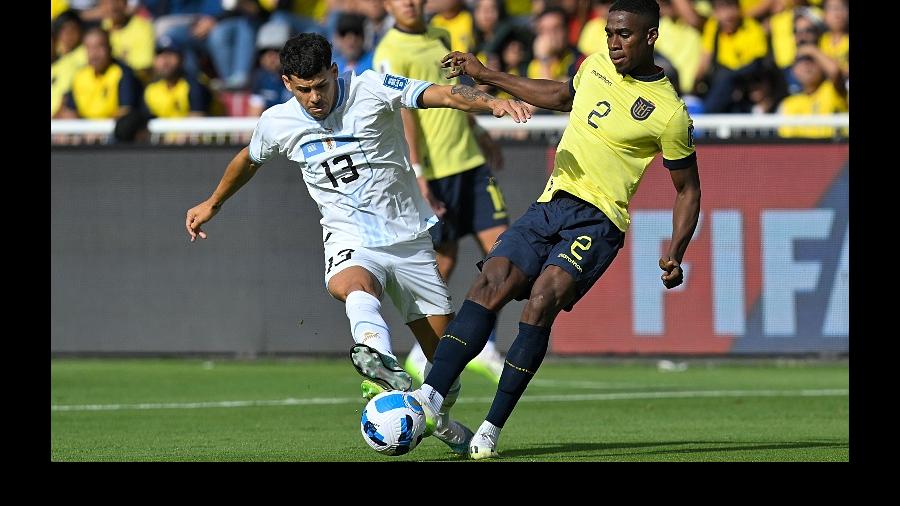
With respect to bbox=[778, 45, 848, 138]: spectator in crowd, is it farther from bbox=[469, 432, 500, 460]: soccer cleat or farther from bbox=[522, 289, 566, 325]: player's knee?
bbox=[469, 432, 500, 460]: soccer cleat

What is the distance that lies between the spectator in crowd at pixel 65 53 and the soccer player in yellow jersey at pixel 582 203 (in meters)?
10.8

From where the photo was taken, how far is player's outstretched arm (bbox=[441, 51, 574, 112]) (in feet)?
25.8

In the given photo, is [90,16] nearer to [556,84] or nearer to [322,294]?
[322,294]

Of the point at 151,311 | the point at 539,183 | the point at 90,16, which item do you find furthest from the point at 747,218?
the point at 90,16

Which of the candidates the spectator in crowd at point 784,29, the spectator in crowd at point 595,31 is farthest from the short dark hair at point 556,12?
the spectator in crowd at point 784,29

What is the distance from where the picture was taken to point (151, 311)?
14.8 meters

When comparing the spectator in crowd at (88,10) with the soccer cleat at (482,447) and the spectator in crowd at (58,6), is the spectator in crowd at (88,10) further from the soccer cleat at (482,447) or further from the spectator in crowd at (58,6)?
the soccer cleat at (482,447)

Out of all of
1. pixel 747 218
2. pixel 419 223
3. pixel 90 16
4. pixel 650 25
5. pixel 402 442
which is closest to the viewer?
pixel 402 442

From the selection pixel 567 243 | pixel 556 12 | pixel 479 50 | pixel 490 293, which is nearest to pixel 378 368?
Result: pixel 490 293

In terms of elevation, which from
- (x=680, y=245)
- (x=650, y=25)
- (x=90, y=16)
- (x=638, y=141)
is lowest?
(x=680, y=245)

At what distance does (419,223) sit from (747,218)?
634cm

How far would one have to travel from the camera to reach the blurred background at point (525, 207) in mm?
13922

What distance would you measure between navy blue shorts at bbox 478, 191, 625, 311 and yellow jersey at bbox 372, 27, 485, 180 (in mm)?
3235

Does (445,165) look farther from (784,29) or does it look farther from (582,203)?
(784,29)
